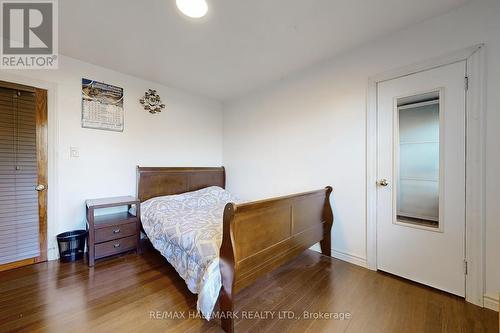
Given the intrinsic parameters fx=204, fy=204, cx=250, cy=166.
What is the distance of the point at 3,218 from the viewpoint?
2111mm

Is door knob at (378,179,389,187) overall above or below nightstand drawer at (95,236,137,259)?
above

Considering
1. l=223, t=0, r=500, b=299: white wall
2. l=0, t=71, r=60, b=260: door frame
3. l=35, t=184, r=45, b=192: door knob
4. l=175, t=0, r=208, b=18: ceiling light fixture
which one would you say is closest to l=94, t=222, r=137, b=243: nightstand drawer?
l=0, t=71, r=60, b=260: door frame

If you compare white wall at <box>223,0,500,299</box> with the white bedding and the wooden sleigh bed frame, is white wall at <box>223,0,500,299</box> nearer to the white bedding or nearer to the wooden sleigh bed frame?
the wooden sleigh bed frame

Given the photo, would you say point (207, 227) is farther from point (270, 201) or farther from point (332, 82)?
point (332, 82)

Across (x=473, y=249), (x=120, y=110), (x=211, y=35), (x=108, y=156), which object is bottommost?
(x=473, y=249)

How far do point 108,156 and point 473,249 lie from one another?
12.9ft

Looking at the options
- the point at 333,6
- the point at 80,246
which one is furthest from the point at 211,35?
the point at 80,246

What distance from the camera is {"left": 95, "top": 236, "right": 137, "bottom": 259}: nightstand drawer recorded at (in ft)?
7.50

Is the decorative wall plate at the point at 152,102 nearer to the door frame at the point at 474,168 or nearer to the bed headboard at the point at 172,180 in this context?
the bed headboard at the point at 172,180

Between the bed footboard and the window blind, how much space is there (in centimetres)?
238

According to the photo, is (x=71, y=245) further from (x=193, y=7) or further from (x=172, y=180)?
(x=193, y=7)

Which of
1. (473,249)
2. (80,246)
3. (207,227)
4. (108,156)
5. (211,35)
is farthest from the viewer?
(108,156)

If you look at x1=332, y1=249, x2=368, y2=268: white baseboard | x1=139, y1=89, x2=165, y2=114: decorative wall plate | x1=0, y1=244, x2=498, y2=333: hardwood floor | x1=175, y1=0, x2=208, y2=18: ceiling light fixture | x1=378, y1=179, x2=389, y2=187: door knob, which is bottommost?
x1=0, y1=244, x2=498, y2=333: hardwood floor

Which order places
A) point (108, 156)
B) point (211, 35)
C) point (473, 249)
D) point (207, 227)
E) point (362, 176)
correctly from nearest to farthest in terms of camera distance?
point (473, 249)
point (207, 227)
point (211, 35)
point (362, 176)
point (108, 156)
